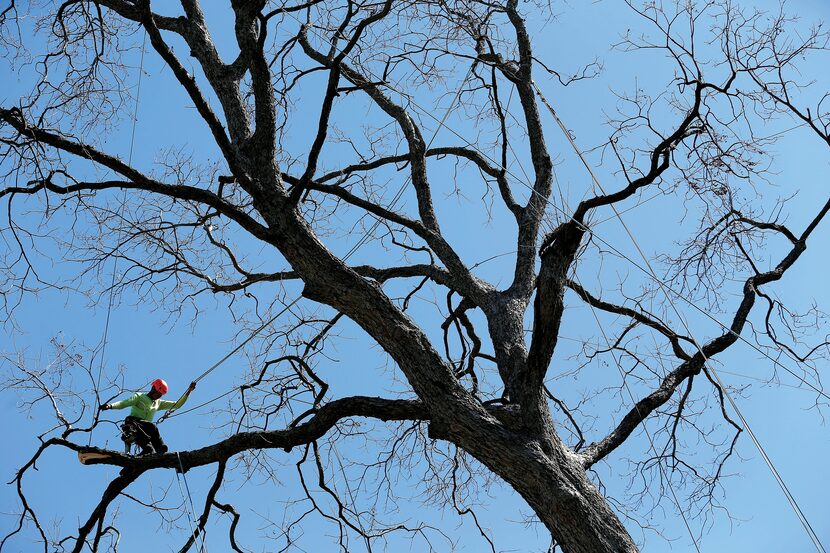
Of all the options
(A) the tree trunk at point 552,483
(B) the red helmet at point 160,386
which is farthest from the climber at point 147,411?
(A) the tree trunk at point 552,483

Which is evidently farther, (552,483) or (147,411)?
(147,411)

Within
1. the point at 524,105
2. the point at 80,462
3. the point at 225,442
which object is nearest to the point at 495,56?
the point at 524,105

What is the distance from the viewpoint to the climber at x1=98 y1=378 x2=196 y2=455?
5855mm

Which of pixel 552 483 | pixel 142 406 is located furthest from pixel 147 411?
pixel 552 483

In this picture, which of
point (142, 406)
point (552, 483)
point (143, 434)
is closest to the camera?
point (552, 483)

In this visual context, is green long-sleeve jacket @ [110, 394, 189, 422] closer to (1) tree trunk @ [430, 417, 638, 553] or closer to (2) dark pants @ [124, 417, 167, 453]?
(2) dark pants @ [124, 417, 167, 453]

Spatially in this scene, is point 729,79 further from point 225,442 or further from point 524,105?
point 225,442

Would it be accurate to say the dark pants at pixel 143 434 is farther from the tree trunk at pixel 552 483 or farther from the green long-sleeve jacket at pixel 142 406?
the tree trunk at pixel 552 483

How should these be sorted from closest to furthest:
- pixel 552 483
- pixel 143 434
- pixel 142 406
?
pixel 552 483
pixel 143 434
pixel 142 406

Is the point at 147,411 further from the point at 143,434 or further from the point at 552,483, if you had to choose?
the point at 552,483

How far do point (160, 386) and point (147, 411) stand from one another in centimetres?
23

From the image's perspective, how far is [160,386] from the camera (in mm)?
6473

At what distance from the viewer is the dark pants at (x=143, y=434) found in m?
5.79

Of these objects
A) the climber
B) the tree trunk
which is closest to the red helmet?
the climber
